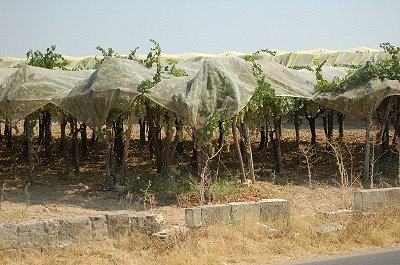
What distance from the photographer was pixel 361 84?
48.4 feet

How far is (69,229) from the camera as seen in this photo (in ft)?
25.6

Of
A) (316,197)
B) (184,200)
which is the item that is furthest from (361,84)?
(184,200)

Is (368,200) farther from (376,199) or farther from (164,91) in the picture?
(164,91)

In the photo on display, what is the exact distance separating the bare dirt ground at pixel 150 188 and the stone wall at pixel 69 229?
986 millimetres

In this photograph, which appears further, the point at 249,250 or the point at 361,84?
the point at 361,84

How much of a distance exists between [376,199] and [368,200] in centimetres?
20

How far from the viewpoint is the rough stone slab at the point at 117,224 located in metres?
8.06

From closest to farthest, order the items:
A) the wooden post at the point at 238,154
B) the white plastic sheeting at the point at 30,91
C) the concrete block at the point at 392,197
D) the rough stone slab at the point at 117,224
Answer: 1. the rough stone slab at the point at 117,224
2. the concrete block at the point at 392,197
3. the wooden post at the point at 238,154
4. the white plastic sheeting at the point at 30,91

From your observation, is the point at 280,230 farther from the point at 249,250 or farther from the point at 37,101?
the point at 37,101

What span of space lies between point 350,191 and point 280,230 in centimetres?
259

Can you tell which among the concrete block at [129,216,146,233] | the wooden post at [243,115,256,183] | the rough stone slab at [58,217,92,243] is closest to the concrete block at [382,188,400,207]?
the concrete block at [129,216,146,233]

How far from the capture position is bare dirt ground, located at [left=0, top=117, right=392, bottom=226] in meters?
11.3

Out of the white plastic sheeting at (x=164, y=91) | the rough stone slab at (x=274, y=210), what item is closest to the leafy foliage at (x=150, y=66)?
the white plastic sheeting at (x=164, y=91)

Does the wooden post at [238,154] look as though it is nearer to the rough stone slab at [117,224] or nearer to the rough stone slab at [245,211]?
the rough stone slab at [245,211]
